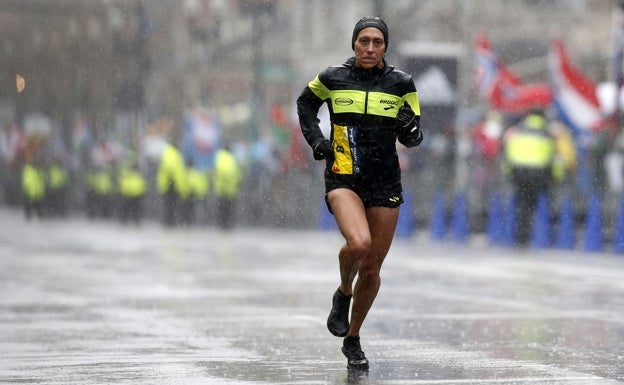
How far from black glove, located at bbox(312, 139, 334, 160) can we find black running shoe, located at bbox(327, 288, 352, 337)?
786mm

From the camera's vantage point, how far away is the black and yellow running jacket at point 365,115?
9.41 metres

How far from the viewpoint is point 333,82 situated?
9492 mm

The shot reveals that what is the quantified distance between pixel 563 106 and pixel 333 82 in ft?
59.5

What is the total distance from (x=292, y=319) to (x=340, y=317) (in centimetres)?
301

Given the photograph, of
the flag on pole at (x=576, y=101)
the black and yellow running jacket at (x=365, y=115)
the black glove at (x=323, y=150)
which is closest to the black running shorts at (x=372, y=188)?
the black and yellow running jacket at (x=365, y=115)

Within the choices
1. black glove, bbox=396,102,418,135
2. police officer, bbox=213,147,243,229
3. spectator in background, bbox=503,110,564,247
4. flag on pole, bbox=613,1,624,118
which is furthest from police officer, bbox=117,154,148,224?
black glove, bbox=396,102,418,135

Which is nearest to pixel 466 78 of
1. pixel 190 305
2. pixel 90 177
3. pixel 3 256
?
pixel 90 177

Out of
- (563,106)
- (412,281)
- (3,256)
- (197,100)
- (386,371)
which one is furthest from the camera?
(197,100)

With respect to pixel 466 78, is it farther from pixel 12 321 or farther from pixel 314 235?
pixel 12 321

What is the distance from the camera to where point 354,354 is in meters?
9.38

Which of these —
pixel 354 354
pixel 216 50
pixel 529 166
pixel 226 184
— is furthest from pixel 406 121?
pixel 216 50

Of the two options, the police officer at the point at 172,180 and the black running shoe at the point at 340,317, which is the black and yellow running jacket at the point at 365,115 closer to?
the black running shoe at the point at 340,317

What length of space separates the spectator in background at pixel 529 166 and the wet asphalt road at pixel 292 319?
2.28 m

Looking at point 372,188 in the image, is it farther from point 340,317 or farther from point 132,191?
point 132,191
